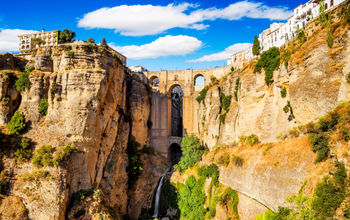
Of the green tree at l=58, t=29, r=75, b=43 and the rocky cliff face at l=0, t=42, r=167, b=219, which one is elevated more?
the green tree at l=58, t=29, r=75, b=43

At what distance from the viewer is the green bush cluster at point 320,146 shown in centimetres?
1698

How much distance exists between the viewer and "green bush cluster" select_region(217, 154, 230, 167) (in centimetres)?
2955

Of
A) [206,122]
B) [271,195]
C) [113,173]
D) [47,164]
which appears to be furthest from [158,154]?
[271,195]

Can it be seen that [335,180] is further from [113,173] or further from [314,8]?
[314,8]

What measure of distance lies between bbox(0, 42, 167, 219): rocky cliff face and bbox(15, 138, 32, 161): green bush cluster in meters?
0.60

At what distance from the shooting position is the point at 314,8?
34.6 metres

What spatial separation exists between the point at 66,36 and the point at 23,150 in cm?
1982

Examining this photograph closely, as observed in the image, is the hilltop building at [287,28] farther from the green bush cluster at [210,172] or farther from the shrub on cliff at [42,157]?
the shrub on cliff at [42,157]

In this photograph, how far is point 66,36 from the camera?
38469 millimetres

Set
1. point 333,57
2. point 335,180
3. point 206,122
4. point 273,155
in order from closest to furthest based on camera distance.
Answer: point 335,180 < point 333,57 < point 273,155 < point 206,122

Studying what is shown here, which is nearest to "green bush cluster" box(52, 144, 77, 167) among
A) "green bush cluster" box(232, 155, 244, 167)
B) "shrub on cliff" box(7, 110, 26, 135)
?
"shrub on cliff" box(7, 110, 26, 135)

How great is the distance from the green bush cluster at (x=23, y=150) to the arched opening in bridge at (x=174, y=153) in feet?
84.3

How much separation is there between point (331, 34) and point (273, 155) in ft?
32.4

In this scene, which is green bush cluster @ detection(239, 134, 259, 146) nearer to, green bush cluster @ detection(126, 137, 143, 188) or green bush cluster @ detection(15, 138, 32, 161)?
green bush cluster @ detection(126, 137, 143, 188)
